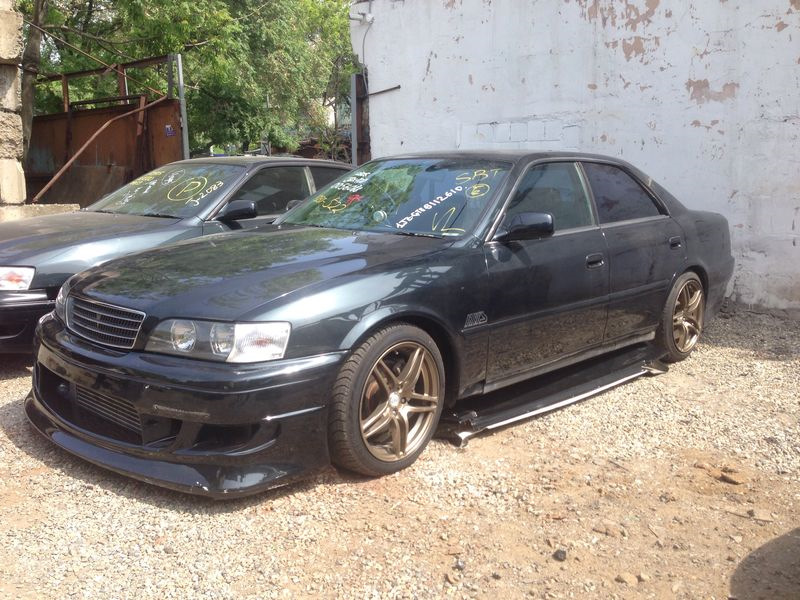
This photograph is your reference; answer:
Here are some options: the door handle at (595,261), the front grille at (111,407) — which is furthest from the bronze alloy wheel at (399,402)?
the door handle at (595,261)

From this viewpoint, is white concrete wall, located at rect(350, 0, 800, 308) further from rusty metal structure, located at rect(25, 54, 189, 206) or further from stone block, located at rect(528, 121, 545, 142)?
rusty metal structure, located at rect(25, 54, 189, 206)

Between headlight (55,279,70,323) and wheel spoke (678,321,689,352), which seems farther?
wheel spoke (678,321,689,352)

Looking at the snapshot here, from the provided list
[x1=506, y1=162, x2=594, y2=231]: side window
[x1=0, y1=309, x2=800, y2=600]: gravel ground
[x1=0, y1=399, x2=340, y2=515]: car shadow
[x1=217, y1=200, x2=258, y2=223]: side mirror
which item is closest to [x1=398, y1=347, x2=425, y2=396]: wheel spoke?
[x1=0, y1=309, x2=800, y2=600]: gravel ground

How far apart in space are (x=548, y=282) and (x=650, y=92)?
396 centimetres

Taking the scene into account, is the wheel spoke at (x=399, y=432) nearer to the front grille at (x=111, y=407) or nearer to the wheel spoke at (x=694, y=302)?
the front grille at (x=111, y=407)

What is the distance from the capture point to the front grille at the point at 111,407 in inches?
129

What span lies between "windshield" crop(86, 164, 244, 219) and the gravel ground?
7.20 feet

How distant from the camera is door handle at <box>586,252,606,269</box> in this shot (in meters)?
4.57

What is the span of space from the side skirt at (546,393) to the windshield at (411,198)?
3.30ft

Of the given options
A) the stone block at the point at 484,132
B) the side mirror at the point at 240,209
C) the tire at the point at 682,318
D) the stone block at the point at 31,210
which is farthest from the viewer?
the stone block at the point at 484,132

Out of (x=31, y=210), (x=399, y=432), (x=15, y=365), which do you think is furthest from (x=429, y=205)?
(x=31, y=210)

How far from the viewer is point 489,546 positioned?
301 cm

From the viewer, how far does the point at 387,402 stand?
139 inches

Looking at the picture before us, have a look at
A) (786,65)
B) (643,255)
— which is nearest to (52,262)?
(643,255)
